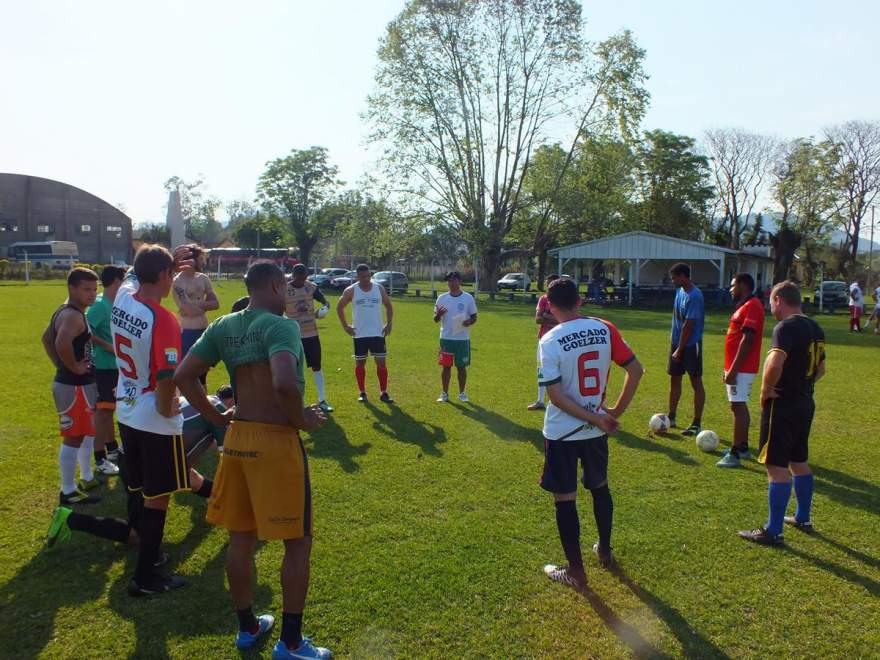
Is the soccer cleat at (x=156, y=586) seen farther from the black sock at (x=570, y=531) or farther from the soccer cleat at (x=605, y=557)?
the soccer cleat at (x=605, y=557)

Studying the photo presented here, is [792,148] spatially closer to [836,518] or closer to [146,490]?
[836,518]

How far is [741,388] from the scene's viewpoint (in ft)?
20.5

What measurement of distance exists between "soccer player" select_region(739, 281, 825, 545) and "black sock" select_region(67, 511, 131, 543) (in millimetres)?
4633

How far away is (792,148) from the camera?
47.2 meters

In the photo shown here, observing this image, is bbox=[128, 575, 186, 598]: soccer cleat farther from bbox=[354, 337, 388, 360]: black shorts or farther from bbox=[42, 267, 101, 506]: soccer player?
bbox=[354, 337, 388, 360]: black shorts

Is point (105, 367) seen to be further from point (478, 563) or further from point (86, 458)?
point (478, 563)

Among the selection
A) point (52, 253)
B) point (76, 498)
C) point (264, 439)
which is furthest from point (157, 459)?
point (52, 253)

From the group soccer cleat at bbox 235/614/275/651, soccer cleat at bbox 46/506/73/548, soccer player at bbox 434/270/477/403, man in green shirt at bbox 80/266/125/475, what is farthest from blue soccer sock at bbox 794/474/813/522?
man in green shirt at bbox 80/266/125/475

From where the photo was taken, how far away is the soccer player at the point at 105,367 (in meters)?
5.47

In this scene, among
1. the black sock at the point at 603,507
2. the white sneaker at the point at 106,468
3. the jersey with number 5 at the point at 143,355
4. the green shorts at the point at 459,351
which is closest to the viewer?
the jersey with number 5 at the point at 143,355

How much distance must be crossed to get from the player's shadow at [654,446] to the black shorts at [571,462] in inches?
104

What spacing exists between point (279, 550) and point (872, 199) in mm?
53332

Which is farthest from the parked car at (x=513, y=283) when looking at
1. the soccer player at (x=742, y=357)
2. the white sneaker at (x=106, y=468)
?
the white sneaker at (x=106, y=468)

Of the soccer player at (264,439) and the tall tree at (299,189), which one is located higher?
the tall tree at (299,189)
